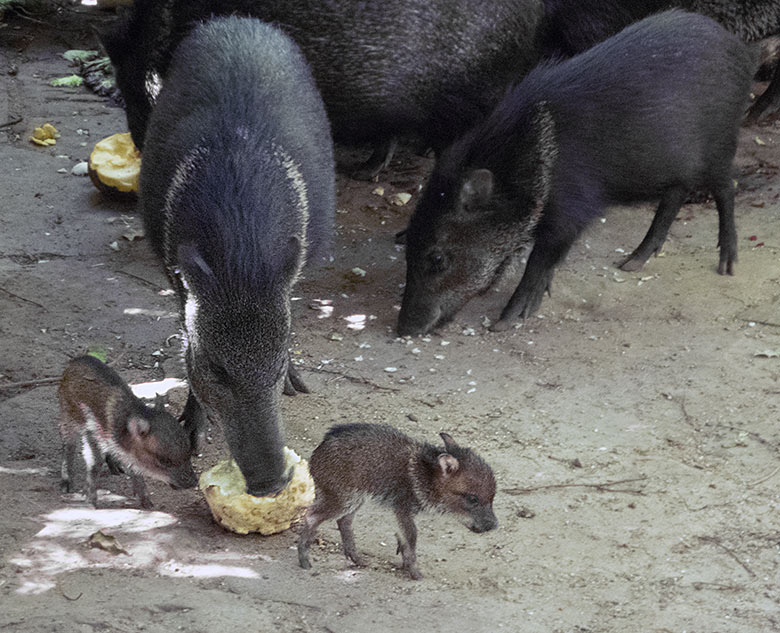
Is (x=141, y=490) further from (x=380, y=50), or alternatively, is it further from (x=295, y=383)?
(x=380, y=50)

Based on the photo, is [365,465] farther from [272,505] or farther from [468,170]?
[468,170]

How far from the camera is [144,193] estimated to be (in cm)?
423

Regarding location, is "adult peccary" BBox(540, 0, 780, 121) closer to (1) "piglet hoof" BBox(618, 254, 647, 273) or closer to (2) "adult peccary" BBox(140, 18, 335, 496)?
(1) "piglet hoof" BBox(618, 254, 647, 273)

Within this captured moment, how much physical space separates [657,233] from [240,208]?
3369 millimetres

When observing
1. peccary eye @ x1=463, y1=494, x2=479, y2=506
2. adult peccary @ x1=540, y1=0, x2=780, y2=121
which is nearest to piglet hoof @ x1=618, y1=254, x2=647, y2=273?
adult peccary @ x1=540, y1=0, x2=780, y2=121

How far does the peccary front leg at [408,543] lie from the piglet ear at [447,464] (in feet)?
0.68

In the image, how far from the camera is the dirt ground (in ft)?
10.7

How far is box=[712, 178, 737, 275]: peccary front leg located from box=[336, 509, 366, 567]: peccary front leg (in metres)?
3.31

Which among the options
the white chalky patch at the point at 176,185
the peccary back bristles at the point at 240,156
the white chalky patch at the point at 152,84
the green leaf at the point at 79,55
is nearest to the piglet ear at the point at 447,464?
the peccary back bristles at the point at 240,156

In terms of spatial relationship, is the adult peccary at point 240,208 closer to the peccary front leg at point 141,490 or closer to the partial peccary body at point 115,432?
the partial peccary body at point 115,432

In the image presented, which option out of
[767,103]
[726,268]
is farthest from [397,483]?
[767,103]

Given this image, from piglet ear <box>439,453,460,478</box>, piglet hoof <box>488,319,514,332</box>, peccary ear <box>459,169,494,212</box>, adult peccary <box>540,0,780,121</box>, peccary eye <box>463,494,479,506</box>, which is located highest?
adult peccary <box>540,0,780,121</box>

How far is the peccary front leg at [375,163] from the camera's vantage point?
7.33m

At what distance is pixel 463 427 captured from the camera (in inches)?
182
